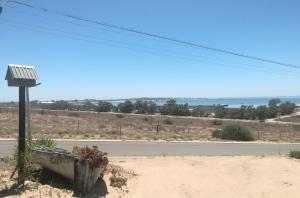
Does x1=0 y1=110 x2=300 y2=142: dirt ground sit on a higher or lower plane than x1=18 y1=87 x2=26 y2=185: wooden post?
lower

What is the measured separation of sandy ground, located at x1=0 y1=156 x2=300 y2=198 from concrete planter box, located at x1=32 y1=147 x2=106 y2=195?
13.9 inches

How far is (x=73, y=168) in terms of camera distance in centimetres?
1166

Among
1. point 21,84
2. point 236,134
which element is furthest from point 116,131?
point 21,84

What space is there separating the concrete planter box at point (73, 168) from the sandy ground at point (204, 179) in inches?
13.9

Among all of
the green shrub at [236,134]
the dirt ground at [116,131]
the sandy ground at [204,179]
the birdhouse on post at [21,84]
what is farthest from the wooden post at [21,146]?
the green shrub at [236,134]

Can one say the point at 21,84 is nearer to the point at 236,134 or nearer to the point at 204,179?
the point at 204,179

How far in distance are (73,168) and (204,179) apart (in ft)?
16.5

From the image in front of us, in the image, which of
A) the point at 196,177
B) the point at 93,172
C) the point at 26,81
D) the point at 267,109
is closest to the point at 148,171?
the point at 196,177

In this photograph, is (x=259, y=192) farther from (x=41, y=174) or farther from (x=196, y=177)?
(x=41, y=174)

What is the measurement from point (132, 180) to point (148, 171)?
204 cm

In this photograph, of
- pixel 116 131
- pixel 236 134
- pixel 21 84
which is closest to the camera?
pixel 21 84

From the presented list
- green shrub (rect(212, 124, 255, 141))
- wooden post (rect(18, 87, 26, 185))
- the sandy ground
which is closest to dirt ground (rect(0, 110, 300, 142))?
green shrub (rect(212, 124, 255, 141))

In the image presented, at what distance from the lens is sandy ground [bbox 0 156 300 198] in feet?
42.2

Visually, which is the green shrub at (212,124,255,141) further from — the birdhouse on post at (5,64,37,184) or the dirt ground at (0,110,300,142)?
the birdhouse on post at (5,64,37,184)
